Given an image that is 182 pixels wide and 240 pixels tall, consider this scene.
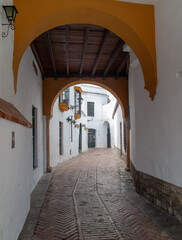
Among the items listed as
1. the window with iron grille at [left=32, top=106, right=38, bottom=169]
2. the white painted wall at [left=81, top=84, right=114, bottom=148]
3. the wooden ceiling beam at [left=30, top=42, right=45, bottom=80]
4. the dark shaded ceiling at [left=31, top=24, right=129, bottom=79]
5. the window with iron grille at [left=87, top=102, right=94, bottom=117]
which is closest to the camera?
the dark shaded ceiling at [left=31, top=24, right=129, bottom=79]

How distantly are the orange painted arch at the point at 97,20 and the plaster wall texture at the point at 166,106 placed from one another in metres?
0.21

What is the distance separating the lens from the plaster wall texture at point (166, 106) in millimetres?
3928

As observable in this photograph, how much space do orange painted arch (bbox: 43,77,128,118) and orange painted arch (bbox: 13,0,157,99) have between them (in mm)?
4649

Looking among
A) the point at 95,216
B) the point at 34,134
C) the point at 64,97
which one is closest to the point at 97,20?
the point at 95,216

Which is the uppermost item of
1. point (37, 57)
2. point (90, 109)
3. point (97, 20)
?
point (90, 109)

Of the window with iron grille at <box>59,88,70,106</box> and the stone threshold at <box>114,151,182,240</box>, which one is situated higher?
the window with iron grille at <box>59,88,70,106</box>

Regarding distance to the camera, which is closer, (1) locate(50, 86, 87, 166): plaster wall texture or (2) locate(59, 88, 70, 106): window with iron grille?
(1) locate(50, 86, 87, 166): plaster wall texture

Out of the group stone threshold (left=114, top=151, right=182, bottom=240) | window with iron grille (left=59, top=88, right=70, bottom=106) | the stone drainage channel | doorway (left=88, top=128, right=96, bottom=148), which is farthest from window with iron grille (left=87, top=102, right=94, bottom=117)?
stone threshold (left=114, top=151, right=182, bottom=240)

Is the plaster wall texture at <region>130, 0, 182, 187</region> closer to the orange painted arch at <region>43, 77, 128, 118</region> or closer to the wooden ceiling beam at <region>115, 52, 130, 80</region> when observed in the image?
the wooden ceiling beam at <region>115, 52, 130, 80</region>

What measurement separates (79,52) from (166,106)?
3.98 m

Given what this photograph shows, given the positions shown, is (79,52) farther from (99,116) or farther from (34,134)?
(99,116)

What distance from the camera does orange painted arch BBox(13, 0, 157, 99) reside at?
402 cm

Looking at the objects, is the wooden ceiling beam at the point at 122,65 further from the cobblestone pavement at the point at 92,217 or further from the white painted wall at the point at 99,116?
the white painted wall at the point at 99,116

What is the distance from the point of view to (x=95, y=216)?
4547 mm
